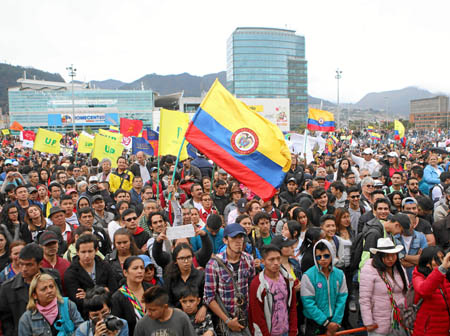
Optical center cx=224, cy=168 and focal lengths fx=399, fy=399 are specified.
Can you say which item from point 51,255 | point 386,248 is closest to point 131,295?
point 51,255

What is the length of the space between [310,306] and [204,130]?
3.04 m

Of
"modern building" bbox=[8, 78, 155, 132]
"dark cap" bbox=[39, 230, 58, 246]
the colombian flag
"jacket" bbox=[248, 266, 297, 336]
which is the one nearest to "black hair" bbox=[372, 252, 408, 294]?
"jacket" bbox=[248, 266, 297, 336]

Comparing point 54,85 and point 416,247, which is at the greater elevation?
point 54,85

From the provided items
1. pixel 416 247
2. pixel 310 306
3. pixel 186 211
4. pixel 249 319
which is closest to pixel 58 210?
pixel 186 211

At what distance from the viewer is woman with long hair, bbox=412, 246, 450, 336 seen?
140 inches

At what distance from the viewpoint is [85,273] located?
13.6 feet

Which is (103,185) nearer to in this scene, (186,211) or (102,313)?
(186,211)

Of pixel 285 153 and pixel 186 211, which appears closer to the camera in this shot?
pixel 186 211

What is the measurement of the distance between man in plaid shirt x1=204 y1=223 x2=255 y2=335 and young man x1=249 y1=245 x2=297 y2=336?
0.38ft

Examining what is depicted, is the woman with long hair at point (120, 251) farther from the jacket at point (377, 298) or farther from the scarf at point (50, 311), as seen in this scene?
the jacket at point (377, 298)

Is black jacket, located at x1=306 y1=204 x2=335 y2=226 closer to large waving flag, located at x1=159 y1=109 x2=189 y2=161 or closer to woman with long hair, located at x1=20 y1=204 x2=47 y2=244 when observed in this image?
large waving flag, located at x1=159 y1=109 x2=189 y2=161

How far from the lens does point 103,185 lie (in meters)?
8.31

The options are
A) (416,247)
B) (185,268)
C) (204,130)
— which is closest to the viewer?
(185,268)

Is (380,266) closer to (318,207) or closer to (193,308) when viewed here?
(193,308)
